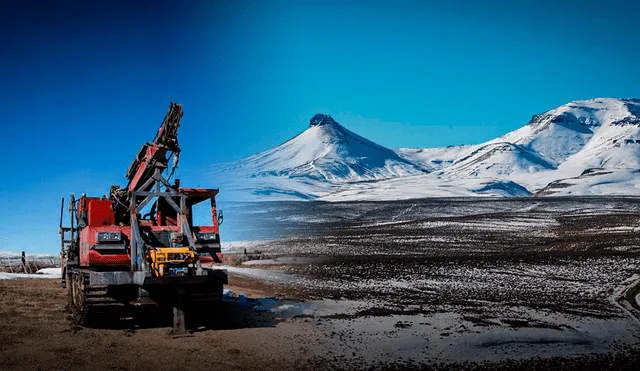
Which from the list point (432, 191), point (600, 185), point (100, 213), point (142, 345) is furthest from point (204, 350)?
point (600, 185)

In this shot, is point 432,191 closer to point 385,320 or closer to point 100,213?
point 385,320

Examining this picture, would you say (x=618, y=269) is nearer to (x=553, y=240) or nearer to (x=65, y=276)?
(x=553, y=240)

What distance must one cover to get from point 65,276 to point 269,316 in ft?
22.6

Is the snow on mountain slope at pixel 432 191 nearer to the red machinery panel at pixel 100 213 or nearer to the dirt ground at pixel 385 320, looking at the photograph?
the dirt ground at pixel 385 320

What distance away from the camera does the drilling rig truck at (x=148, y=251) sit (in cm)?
1255

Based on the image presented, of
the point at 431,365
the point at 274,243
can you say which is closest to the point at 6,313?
the point at 431,365

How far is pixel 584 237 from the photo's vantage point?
4397 centimetres

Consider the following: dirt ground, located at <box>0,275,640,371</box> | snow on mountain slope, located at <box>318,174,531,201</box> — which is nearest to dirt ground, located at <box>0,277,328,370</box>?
dirt ground, located at <box>0,275,640,371</box>

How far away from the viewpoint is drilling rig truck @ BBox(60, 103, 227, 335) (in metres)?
12.6

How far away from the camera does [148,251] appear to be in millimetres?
12906

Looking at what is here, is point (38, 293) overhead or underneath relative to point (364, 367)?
overhead

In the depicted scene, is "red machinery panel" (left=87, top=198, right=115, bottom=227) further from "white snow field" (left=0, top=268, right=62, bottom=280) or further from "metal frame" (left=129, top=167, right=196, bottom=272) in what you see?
"white snow field" (left=0, top=268, right=62, bottom=280)

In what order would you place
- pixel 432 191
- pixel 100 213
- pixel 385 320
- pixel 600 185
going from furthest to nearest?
pixel 432 191 → pixel 600 185 → pixel 100 213 → pixel 385 320

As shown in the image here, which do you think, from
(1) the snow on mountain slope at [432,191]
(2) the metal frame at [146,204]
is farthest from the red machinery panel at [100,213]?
(1) the snow on mountain slope at [432,191]
